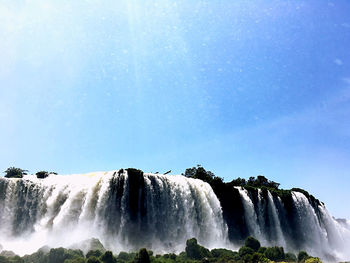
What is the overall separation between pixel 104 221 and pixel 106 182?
3.53 metres

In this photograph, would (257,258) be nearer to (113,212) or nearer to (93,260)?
(93,260)

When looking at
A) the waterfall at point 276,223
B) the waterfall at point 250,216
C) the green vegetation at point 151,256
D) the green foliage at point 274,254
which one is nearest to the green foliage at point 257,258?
the green vegetation at point 151,256

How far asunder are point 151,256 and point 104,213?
7787mm

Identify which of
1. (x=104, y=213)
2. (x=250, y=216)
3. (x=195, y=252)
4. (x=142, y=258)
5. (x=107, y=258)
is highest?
(x=250, y=216)

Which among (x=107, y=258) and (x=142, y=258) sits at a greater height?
(x=107, y=258)

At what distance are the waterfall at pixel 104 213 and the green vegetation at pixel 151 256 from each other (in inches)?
163

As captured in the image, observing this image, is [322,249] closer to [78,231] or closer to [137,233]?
[137,233]

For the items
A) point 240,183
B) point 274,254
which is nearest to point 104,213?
point 274,254

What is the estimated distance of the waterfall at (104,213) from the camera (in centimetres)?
2625

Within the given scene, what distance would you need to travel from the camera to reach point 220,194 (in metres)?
37.1

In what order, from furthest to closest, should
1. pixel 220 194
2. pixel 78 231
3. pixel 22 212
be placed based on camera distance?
pixel 220 194 → pixel 22 212 → pixel 78 231

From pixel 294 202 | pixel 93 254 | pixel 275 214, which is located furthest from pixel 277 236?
pixel 93 254

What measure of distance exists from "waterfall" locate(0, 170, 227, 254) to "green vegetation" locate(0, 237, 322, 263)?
4.15m

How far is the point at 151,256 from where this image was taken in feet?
68.0
